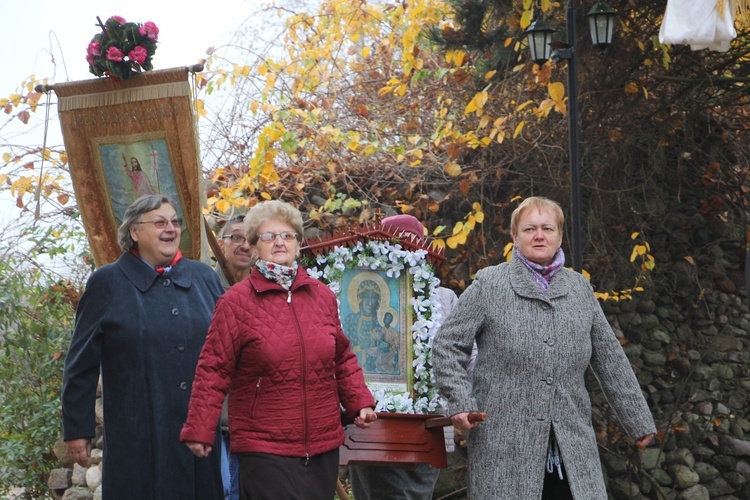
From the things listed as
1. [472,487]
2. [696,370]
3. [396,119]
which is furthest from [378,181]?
[472,487]

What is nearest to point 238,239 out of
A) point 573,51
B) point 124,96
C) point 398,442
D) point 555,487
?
point 124,96

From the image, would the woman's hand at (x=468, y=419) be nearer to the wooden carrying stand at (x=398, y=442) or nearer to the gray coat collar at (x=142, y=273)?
the wooden carrying stand at (x=398, y=442)

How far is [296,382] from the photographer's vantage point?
410cm

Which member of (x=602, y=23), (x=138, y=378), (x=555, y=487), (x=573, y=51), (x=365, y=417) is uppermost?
(x=602, y=23)

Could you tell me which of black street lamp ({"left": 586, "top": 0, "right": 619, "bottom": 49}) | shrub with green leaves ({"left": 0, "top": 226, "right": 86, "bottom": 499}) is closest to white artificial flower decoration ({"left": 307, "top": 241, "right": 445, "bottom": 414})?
black street lamp ({"left": 586, "top": 0, "right": 619, "bottom": 49})

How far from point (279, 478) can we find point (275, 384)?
1.22 ft

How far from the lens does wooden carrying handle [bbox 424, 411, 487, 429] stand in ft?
13.7

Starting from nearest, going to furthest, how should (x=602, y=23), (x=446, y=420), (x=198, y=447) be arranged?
1. (x=198, y=447)
2. (x=446, y=420)
3. (x=602, y=23)

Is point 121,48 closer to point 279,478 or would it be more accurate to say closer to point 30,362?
point 279,478

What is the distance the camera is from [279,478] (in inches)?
158

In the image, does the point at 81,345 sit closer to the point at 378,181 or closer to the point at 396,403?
the point at 396,403

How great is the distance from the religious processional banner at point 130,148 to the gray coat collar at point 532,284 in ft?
5.18

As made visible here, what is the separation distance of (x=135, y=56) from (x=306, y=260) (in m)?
1.30

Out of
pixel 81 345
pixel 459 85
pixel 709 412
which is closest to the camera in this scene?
pixel 81 345
